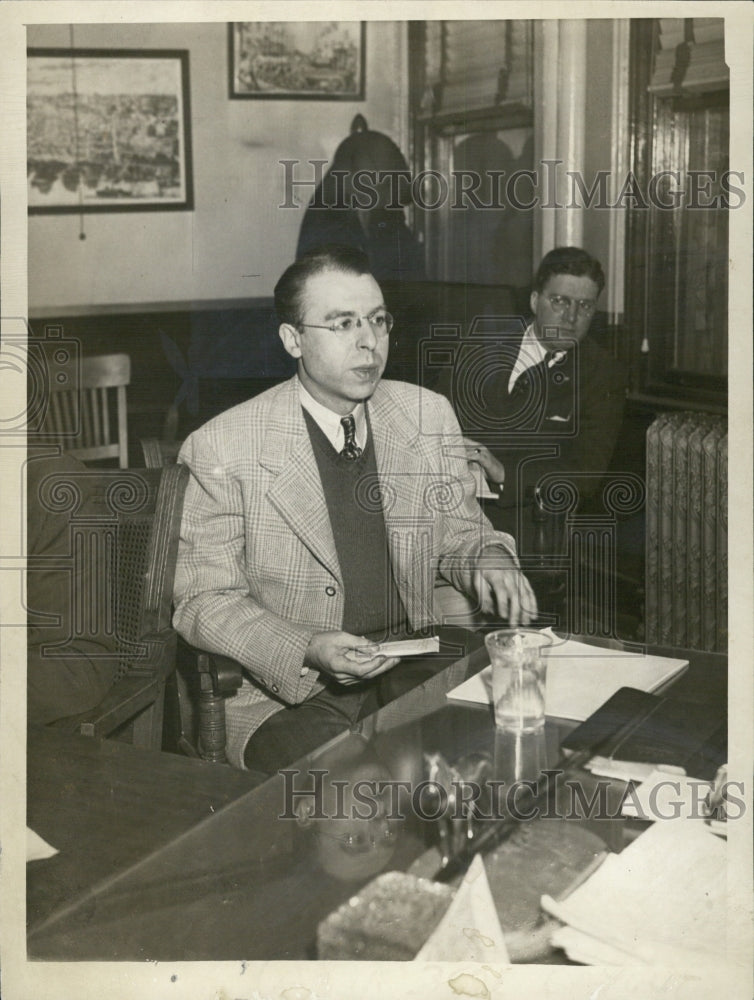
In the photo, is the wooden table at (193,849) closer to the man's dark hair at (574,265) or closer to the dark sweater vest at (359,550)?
the dark sweater vest at (359,550)

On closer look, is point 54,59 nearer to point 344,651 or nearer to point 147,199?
point 147,199

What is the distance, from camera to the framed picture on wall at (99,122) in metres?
1.48

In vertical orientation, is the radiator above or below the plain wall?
below

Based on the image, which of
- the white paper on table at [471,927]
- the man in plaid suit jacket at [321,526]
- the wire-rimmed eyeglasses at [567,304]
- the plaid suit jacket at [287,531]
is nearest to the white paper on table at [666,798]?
the white paper on table at [471,927]

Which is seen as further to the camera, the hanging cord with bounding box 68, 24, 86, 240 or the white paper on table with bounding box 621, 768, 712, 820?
the hanging cord with bounding box 68, 24, 86, 240

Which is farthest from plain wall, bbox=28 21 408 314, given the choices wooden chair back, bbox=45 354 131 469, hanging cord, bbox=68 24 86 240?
wooden chair back, bbox=45 354 131 469

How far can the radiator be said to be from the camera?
1.96m

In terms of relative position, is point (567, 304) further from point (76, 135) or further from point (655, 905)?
point (655, 905)

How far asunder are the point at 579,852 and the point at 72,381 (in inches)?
45.4

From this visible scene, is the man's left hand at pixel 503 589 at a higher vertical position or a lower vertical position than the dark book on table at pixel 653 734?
higher

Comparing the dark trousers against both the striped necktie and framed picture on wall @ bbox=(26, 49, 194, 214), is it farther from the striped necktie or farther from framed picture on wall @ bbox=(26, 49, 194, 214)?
framed picture on wall @ bbox=(26, 49, 194, 214)

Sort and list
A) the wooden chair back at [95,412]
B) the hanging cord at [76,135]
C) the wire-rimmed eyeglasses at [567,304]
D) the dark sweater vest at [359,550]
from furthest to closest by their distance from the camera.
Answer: the wire-rimmed eyeglasses at [567,304], the dark sweater vest at [359,550], the wooden chair back at [95,412], the hanging cord at [76,135]

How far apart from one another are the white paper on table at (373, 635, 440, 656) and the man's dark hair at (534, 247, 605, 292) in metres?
1.08

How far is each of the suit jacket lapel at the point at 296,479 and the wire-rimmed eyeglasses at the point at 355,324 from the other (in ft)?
0.40
